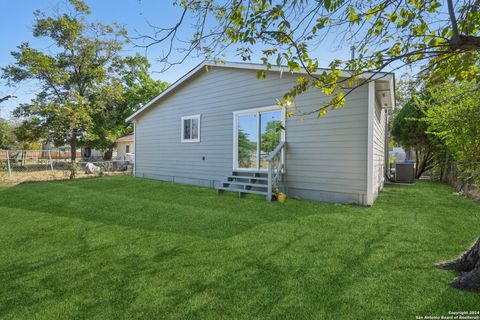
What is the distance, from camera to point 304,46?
2.56 meters

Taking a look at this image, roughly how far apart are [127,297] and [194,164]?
7615mm

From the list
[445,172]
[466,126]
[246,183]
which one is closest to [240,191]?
[246,183]

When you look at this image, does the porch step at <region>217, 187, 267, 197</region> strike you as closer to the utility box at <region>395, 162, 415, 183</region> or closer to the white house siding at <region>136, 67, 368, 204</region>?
the white house siding at <region>136, 67, 368, 204</region>

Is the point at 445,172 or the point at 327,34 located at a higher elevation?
the point at 327,34

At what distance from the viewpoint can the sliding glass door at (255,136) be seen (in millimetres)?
7941

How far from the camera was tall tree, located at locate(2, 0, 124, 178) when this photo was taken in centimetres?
1748

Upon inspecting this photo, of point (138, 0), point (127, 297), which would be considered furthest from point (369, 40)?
point (127, 297)

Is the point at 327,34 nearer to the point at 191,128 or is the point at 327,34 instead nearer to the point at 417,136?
the point at 191,128

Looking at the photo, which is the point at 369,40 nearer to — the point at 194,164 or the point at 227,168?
the point at 227,168

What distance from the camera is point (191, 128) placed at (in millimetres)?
10211

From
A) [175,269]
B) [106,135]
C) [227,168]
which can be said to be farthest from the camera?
[106,135]

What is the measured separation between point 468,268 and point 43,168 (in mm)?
21823

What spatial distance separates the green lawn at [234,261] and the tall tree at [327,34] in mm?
1738

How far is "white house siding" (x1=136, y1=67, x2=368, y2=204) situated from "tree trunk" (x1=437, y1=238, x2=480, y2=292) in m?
3.37
